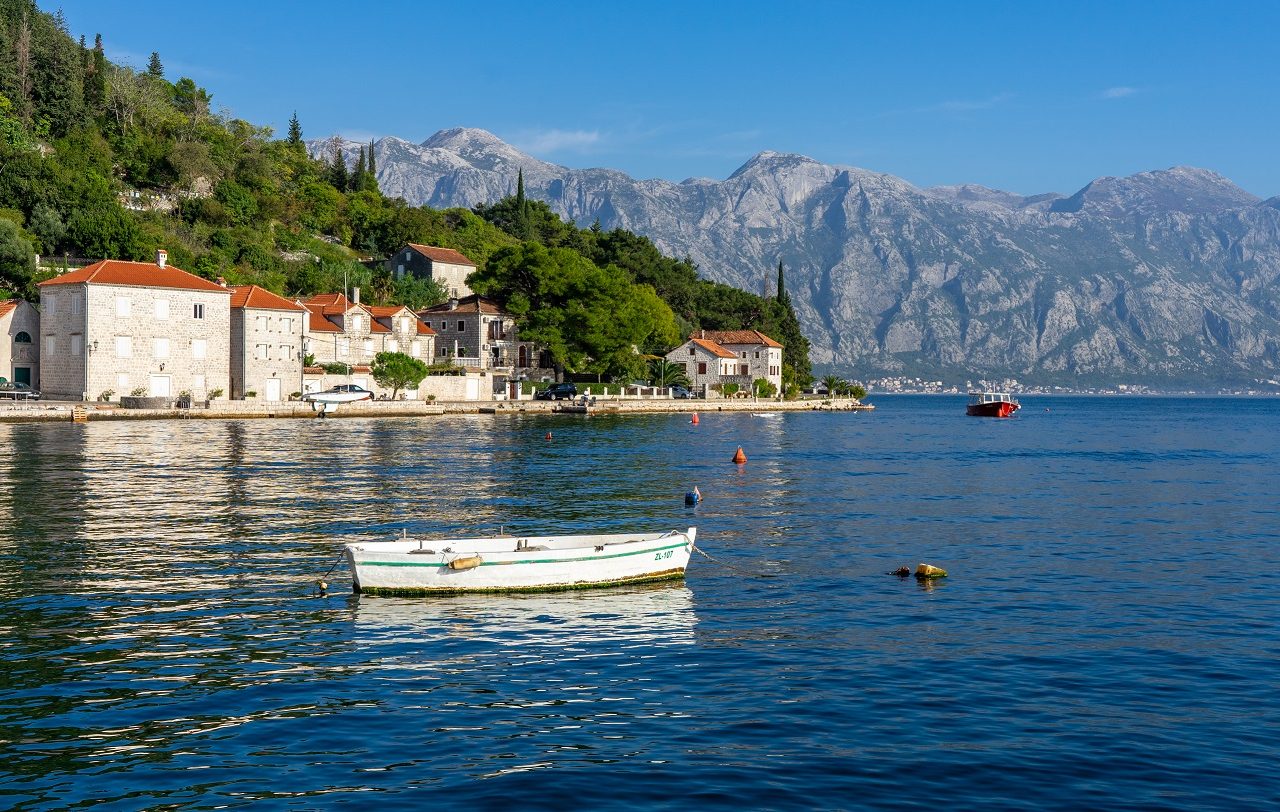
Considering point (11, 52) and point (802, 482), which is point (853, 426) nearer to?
Answer: point (802, 482)

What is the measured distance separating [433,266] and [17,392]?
64491 mm

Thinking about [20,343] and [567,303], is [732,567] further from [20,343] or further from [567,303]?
[567,303]

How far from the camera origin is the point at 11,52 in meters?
126

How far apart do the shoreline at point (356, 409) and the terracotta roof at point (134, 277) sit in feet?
32.7

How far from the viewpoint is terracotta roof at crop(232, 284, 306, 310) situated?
318 ft

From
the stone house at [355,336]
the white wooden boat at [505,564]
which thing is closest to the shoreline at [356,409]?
the stone house at [355,336]

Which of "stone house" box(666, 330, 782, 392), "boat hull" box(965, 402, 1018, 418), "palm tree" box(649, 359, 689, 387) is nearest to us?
"palm tree" box(649, 359, 689, 387)

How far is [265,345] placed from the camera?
322 feet

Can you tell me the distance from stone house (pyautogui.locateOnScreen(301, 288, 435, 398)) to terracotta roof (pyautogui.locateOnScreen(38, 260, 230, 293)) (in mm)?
11712

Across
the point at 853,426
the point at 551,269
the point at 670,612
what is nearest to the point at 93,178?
the point at 551,269

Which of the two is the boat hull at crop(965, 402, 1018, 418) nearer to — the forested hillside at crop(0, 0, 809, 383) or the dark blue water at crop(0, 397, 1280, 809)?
the forested hillside at crop(0, 0, 809, 383)

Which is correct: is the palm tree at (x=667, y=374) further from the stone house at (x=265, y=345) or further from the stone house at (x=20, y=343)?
the stone house at (x=20, y=343)

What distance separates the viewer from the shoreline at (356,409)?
271 feet

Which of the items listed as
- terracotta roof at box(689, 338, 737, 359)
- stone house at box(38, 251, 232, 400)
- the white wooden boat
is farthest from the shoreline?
the white wooden boat
